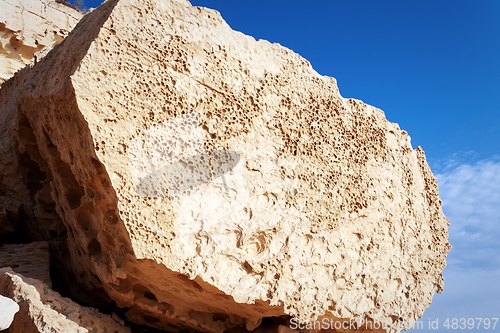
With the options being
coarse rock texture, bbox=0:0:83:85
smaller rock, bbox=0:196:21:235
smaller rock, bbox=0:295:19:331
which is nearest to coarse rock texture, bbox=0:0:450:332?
smaller rock, bbox=0:196:21:235

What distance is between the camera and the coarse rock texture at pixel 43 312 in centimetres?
222

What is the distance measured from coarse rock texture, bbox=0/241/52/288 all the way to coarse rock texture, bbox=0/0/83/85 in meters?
3.25

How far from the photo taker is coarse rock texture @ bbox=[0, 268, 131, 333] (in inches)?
87.4

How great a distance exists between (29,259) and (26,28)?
415cm

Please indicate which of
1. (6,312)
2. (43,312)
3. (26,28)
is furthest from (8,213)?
(26,28)

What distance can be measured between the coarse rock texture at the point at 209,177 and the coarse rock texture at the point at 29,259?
0.22 m

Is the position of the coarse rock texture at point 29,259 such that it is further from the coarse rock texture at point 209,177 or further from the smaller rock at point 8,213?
the smaller rock at point 8,213

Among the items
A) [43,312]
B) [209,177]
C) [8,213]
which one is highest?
[209,177]

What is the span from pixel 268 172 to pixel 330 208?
0.64 m

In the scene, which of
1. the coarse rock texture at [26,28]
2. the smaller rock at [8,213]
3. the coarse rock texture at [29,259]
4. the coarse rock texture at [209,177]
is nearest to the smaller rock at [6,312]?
the coarse rock texture at [209,177]

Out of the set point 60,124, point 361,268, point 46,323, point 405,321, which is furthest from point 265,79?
point 405,321

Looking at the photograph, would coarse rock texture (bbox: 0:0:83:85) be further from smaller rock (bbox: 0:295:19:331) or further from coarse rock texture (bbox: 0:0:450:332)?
smaller rock (bbox: 0:295:19:331)

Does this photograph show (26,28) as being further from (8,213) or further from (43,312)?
(43,312)

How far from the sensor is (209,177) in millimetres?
2648
